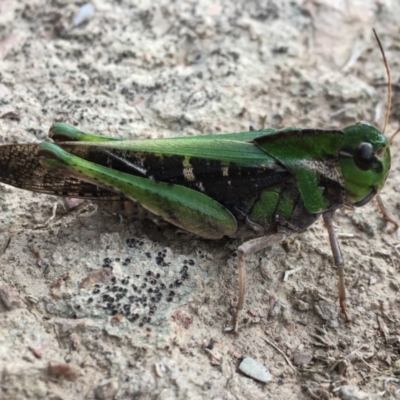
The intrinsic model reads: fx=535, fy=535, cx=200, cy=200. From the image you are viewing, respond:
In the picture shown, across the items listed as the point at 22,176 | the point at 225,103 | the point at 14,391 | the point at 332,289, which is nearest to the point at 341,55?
the point at 225,103

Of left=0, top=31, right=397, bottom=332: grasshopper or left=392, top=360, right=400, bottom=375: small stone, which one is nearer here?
left=392, top=360, right=400, bottom=375: small stone

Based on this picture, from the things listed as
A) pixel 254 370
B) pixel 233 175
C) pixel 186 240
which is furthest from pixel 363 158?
pixel 254 370

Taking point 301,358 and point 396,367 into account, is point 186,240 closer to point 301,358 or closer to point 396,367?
point 301,358

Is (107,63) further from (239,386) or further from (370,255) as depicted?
(239,386)

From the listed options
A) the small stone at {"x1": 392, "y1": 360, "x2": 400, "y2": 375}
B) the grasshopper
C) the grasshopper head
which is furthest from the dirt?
the grasshopper head

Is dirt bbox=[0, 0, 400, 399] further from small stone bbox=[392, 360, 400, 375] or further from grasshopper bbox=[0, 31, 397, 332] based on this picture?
grasshopper bbox=[0, 31, 397, 332]

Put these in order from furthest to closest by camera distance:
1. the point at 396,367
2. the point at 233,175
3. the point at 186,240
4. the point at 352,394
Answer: the point at 186,240 → the point at 233,175 → the point at 396,367 → the point at 352,394
